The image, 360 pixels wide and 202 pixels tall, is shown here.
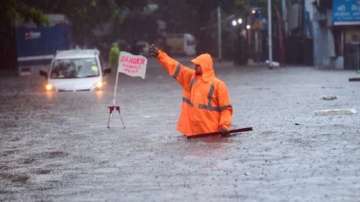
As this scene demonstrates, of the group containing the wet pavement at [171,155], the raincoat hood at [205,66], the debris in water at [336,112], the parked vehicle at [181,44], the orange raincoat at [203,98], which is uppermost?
the raincoat hood at [205,66]

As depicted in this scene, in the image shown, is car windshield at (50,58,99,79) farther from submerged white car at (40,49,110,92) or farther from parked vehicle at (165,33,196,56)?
parked vehicle at (165,33,196,56)

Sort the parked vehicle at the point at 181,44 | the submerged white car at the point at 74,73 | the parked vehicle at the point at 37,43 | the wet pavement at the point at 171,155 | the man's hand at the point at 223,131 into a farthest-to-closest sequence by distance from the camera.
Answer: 1. the parked vehicle at the point at 181,44
2. the parked vehicle at the point at 37,43
3. the submerged white car at the point at 74,73
4. the man's hand at the point at 223,131
5. the wet pavement at the point at 171,155

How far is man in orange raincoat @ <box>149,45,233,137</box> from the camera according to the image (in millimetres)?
13602

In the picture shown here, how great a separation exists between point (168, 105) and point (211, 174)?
11855mm

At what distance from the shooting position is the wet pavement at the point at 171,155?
9.38 meters

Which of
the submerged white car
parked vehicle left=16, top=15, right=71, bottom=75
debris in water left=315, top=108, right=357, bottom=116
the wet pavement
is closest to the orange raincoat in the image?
the wet pavement

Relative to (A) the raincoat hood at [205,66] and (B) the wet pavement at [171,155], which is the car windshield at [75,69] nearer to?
(B) the wet pavement at [171,155]

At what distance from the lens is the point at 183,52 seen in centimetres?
8888

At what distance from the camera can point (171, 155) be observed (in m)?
12.4

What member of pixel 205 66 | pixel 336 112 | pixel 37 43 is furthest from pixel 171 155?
pixel 37 43

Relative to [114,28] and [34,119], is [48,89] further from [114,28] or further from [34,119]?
[114,28]

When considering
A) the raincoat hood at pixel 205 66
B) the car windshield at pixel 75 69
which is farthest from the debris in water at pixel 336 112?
the car windshield at pixel 75 69

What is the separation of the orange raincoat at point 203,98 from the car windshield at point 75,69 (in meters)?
11.6

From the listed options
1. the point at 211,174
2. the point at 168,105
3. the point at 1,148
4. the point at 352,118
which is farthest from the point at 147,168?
the point at 168,105
